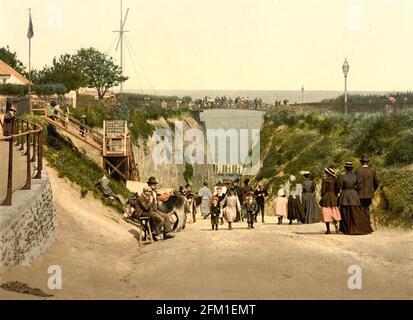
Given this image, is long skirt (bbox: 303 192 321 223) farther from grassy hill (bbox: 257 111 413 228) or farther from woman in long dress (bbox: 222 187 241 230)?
woman in long dress (bbox: 222 187 241 230)

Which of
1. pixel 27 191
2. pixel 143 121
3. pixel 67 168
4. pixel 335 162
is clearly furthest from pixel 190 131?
pixel 27 191

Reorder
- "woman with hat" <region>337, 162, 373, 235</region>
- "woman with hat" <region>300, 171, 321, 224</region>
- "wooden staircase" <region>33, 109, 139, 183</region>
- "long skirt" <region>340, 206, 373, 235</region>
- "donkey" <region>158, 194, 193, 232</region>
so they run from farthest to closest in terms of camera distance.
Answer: "wooden staircase" <region>33, 109, 139, 183</region>
"woman with hat" <region>300, 171, 321, 224</region>
"donkey" <region>158, 194, 193, 232</region>
"long skirt" <region>340, 206, 373, 235</region>
"woman with hat" <region>337, 162, 373, 235</region>

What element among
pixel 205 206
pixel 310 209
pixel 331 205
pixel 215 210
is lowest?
pixel 205 206

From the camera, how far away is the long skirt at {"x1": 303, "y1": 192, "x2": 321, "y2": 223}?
24.3 metres

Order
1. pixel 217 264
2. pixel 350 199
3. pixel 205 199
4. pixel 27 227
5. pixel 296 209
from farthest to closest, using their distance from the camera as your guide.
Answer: pixel 205 199
pixel 296 209
pixel 350 199
pixel 217 264
pixel 27 227

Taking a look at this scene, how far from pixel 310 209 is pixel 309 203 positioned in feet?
0.90

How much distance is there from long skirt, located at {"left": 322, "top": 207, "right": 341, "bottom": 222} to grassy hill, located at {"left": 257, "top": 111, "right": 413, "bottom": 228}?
3.63m

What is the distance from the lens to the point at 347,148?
40312mm

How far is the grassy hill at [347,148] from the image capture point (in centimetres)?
2608

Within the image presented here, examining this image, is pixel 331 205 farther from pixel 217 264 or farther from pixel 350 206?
pixel 217 264

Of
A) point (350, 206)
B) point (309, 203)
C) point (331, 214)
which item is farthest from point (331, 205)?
point (309, 203)

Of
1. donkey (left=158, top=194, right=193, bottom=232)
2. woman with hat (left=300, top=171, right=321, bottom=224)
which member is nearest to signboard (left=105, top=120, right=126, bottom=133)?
woman with hat (left=300, top=171, right=321, bottom=224)
